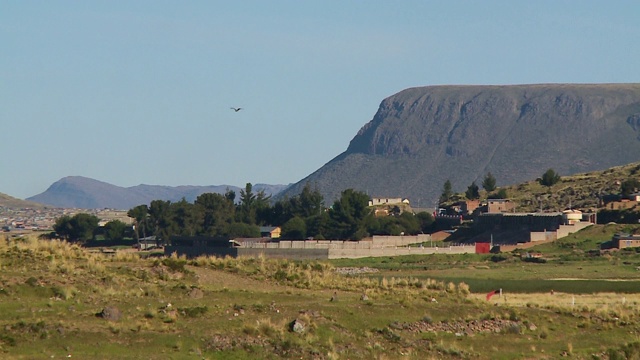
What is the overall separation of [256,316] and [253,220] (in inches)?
4308

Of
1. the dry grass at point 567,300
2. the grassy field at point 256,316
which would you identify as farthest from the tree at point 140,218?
the grassy field at point 256,316

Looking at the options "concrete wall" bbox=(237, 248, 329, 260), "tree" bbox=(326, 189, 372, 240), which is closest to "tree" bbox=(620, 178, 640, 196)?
"tree" bbox=(326, 189, 372, 240)

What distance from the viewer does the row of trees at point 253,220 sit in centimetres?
13062

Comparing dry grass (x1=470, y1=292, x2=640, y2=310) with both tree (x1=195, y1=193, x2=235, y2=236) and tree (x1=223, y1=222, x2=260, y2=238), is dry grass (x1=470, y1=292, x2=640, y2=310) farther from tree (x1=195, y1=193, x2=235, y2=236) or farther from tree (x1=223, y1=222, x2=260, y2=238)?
tree (x1=195, y1=193, x2=235, y2=236)

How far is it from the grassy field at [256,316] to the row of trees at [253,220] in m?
72.8

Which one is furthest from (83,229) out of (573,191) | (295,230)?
(573,191)

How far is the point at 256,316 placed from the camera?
38.1m

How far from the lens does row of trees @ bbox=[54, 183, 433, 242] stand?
13062cm

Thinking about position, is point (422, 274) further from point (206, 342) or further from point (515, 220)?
point (206, 342)

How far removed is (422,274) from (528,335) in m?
45.2

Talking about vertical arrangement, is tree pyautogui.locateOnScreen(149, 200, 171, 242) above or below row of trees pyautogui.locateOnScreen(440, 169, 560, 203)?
below

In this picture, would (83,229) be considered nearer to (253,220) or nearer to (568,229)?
(253,220)

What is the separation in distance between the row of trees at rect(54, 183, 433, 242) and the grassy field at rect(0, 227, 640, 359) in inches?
2868

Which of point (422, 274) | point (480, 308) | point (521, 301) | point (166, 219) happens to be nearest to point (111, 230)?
point (166, 219)
